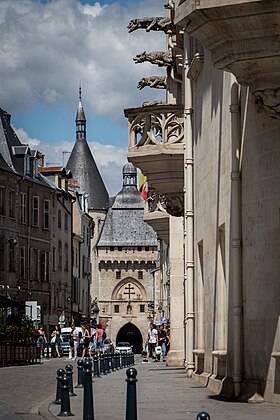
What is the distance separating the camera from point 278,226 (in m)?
14.2

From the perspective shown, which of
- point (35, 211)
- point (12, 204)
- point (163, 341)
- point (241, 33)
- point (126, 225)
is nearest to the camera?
point (241, 33)

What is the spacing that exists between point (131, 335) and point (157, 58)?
13156 cm

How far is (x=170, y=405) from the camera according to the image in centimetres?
1542

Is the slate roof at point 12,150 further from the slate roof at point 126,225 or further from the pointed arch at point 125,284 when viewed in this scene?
the slate roof at point 126,225

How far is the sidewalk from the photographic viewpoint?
1331 cm

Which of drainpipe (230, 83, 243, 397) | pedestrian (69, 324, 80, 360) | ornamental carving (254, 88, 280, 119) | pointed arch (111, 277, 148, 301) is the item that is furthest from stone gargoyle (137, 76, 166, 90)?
pointed arch (111, 277, 148, 301)

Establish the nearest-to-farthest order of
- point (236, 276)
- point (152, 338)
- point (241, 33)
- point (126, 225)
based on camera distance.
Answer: point (241, 33), point (236, 276), point (152, 338), point (126, 225)

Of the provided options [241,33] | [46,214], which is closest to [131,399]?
[241,33]

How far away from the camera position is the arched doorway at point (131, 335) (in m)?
157

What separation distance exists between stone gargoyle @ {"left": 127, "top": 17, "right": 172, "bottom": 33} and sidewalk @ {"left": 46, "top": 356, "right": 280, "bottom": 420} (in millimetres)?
10103

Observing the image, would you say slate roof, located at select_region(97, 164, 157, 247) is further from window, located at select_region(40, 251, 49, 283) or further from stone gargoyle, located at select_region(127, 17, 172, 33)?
stone gargoyle, located at select_region(127, 17, 172, 33)

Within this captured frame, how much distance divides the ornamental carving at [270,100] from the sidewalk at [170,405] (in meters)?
3.70

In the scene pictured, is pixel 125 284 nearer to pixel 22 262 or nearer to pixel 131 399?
pixel 22 262

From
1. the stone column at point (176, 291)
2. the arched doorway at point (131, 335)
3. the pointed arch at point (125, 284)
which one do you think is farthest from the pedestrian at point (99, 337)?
the arched doorway at point (131, 335)
